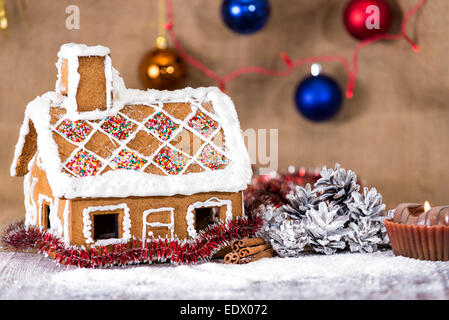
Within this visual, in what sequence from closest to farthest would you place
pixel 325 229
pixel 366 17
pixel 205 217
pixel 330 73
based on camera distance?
pixel 325 229
pixel 205 217
pixel 366 17
pixel 330 73

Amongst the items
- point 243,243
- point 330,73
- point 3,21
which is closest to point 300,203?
point 243,243

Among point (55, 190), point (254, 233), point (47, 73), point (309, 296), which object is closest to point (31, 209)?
point (55, 190)

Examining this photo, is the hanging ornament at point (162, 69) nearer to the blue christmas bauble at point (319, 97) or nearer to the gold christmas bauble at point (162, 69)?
the gold christmas bauble at point (162, 69)

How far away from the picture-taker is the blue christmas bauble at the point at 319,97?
8.29 ft

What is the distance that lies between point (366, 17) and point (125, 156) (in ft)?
5.24

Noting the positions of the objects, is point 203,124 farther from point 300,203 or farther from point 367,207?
point 367,207

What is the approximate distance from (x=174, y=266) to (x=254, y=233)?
21 cm

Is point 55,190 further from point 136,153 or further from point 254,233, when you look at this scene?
point 254,233

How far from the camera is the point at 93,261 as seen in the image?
49.5 inches

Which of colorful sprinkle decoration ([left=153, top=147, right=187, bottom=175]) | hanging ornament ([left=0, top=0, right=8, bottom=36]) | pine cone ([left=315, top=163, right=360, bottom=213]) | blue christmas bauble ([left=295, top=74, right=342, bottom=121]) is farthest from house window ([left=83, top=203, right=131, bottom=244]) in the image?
hanging ornament ([left=0, top=0, right=8, bottom=36])

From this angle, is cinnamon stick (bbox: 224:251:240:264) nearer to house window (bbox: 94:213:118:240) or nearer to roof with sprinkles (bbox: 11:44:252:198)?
roof with sprinkles (bbox: 11:44:252:198)

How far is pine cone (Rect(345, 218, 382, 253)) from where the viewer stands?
1.41 m

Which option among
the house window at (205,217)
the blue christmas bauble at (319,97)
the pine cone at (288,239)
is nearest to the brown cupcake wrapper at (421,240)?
the pine cone at (288,239)

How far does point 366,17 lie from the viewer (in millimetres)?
2539
